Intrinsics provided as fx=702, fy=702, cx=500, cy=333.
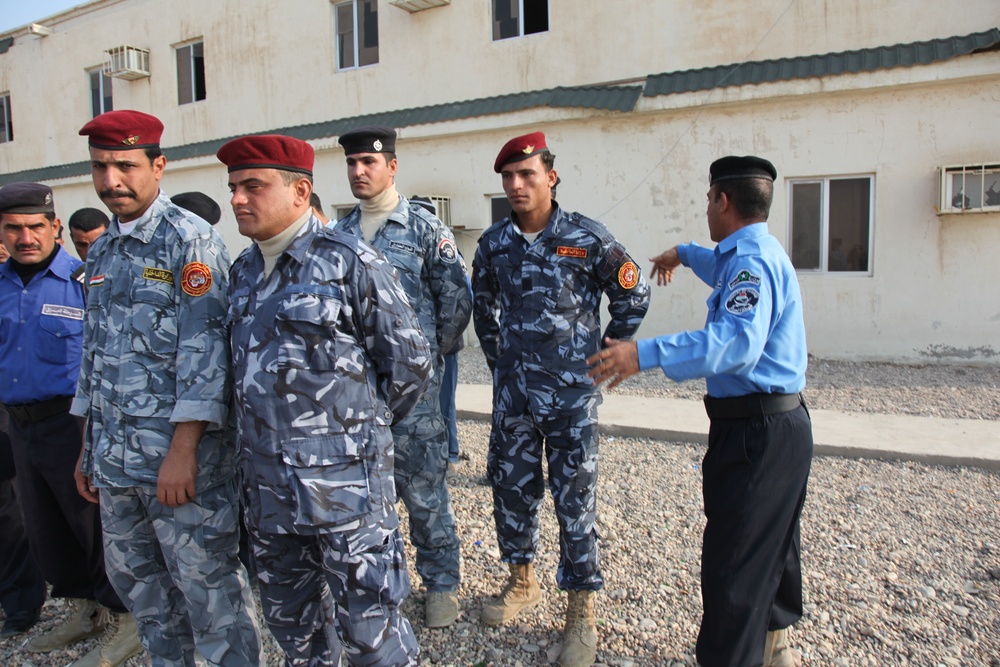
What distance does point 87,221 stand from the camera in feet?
13.9

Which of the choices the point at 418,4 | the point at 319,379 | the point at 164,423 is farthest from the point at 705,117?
the point at 164,423

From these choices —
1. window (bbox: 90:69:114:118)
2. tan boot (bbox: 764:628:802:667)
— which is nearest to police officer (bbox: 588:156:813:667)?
tan boot (bbox: 764:628:802:667)

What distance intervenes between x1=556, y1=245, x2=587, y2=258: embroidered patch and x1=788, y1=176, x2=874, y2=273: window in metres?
6.24

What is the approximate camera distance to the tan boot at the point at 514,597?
300cm

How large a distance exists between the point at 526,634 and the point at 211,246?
1.98 metres

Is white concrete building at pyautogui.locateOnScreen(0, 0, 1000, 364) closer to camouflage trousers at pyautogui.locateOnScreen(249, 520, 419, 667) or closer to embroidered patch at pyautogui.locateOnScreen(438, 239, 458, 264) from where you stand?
embroidered patch at pyautogui.locateOnScreen(438, 239, 458, 264)

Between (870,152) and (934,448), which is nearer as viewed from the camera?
(934,448)

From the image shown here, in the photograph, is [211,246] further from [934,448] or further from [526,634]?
[934,448]

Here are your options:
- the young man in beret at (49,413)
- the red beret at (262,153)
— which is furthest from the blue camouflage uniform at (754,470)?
the young man in beret at (49,413)

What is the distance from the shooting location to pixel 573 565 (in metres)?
2.82

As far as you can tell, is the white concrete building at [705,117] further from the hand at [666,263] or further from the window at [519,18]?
the hand at [666,263]

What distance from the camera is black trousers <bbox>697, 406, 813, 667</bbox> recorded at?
2.33 m

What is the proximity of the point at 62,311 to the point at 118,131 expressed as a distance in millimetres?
1172

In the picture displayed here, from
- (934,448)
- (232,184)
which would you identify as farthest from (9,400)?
(934,448)
